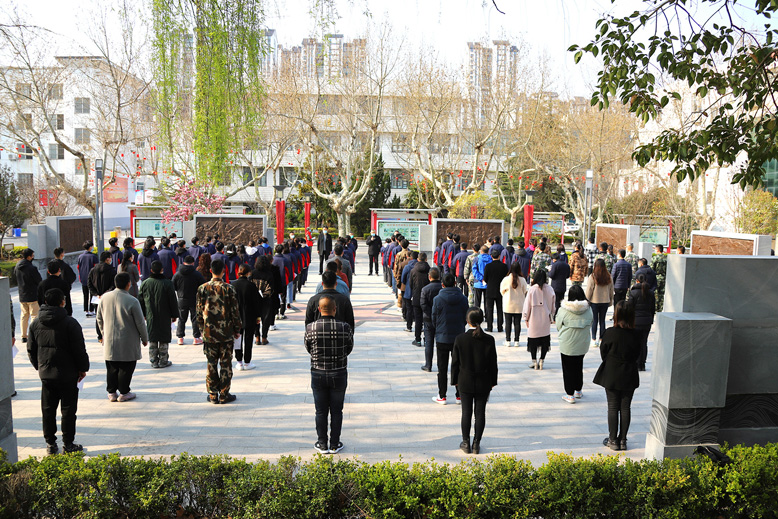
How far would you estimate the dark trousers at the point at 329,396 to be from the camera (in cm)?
566

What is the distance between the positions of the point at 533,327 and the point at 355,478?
17.1ft

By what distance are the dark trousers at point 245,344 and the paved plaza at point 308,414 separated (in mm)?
274

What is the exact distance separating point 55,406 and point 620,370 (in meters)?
5.66

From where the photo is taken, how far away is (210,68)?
598 centimetres

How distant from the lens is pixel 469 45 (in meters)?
30.5

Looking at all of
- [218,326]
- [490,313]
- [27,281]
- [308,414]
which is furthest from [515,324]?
[27,281]

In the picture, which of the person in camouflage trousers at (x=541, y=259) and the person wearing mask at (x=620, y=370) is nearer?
the person wearing mask at (x=620, y=370)

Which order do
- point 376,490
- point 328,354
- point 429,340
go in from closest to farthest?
point 376,490 < point 328,354 < point 429,340

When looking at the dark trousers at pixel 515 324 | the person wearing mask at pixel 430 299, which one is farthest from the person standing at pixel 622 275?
the person wearing mask at pixel 430 299

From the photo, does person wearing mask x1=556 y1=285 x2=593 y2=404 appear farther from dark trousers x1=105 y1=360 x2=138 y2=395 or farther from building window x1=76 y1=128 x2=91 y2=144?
building window x1=76 y1=128 x2=91 y2=144

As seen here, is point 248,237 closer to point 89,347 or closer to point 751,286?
point 89,347

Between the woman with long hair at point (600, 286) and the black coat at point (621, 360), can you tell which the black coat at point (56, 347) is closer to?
the black coat at point (621, 360)

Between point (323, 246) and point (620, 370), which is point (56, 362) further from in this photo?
point (323, 246)

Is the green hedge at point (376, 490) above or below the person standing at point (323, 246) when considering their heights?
below
